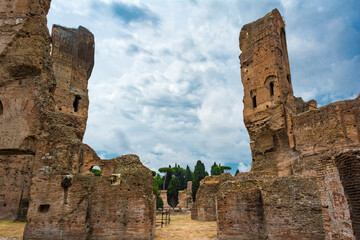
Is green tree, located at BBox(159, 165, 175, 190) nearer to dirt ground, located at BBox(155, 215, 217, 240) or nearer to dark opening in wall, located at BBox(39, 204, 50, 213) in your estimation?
dirt ground, located at BBox(155, 215, 217, 240)

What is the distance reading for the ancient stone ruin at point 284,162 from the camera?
3912mm

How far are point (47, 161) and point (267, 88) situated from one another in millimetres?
12854

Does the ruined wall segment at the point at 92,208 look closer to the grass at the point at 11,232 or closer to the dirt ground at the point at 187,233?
the dirt ground at the point at 187,233

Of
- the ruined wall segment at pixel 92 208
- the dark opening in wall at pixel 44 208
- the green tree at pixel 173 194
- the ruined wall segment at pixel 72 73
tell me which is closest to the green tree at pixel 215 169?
the green tree at pixel 173 194

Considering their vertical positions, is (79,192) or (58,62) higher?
(58,62)

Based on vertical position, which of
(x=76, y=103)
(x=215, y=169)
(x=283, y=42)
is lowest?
(x=215, y=169)

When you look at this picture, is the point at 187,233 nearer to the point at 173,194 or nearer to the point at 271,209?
the point at 271,209

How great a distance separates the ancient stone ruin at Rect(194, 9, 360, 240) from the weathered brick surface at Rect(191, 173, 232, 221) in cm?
9

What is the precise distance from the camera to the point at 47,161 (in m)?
7.47

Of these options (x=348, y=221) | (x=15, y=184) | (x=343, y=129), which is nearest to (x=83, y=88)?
(x=15, y=184)

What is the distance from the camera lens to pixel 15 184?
1453cm

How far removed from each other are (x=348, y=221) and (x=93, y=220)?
643 cm

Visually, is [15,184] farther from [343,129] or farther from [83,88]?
[343,129]

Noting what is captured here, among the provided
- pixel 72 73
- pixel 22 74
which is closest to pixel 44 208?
pixel 22 74
